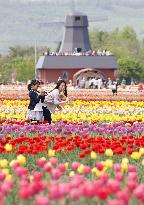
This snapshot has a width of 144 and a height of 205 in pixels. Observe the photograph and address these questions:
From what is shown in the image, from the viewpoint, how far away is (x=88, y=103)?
27.0 metres

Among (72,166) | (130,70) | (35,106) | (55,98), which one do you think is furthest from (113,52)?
(72,166)

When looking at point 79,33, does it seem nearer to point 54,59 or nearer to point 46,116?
point 54,59

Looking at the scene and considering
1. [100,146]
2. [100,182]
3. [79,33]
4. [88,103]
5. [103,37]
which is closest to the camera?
[100,182]

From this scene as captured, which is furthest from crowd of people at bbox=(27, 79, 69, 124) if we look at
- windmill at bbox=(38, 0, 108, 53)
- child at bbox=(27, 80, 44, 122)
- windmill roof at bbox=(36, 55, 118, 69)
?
windmill at bbox=(38, 0, 108, 53)

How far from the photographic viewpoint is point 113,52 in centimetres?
11644

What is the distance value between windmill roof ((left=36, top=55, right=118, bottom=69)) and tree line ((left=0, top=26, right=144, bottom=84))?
330 inches

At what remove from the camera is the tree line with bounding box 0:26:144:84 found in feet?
326

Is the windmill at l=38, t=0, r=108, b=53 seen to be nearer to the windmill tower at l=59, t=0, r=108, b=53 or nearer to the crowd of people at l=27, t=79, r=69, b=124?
the windmill tower at l=59, t=0, r=108, b=53

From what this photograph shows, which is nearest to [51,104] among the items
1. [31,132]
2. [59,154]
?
[31,132]

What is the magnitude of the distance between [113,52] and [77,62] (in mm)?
32316

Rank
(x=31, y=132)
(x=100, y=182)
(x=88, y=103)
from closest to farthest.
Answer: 1. (x=100, y=182)
2. (x=31, y=132)
3. (x=88, y=103)

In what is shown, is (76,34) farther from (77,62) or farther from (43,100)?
(43,100)

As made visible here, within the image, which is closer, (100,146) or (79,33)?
(100,146)

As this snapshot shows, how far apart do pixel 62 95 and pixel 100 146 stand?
24.8 ft
